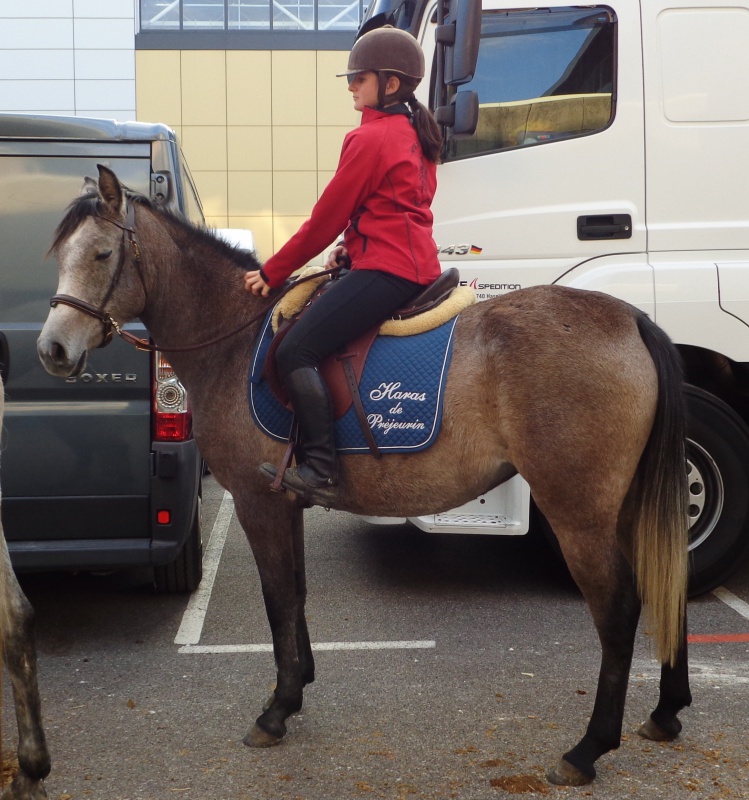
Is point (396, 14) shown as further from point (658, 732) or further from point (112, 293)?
point (658, 732)

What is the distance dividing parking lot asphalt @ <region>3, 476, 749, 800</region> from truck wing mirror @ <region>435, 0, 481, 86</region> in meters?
2.83

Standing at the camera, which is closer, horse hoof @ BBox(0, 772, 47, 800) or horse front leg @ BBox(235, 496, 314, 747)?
horse hoof @ BBox(0, 772, 47, 800)

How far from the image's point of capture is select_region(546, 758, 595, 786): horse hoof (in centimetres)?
337

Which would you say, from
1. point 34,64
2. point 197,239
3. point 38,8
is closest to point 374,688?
point 197,239

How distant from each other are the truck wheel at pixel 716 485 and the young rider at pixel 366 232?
7.62ft

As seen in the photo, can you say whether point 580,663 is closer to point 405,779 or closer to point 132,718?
point 405,779

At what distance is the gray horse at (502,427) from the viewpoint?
11.2 feet

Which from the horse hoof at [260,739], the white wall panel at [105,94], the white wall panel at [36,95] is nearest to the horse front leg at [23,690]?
the horse hoof at [260,739]

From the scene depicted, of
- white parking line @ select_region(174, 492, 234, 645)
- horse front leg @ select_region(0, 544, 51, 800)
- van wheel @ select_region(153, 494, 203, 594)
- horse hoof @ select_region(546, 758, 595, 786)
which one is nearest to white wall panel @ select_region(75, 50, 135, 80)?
white parking line @ select_region(174, 492, 234, 645)

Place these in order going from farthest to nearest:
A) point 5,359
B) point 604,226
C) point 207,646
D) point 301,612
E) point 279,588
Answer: point 604,226, point 207,646, point 5,359, point 301,612, point 279,588

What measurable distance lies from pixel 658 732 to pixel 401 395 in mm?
1651

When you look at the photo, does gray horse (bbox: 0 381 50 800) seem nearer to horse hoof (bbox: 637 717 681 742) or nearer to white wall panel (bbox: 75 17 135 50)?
horse hoof (bbox: 637 717 681 742)

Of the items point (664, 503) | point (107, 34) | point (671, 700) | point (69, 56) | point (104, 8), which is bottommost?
point (671, 700)

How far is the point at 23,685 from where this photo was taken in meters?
3.35
